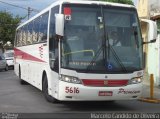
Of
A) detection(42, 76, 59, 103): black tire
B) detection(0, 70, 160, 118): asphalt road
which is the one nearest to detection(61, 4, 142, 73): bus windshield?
detection(0, 70, 160, 118): asphalt road

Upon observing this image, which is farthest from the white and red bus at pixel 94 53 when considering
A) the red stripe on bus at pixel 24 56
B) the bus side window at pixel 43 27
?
the red stripe on bus at pixel 24 56

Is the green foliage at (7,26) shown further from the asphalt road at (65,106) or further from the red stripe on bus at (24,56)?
the asphalt road at (65,106)

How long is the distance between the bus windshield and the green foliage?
159 ft

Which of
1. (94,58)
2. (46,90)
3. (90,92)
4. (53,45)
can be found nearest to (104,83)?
(90,92)

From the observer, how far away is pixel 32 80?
1738 centimetres

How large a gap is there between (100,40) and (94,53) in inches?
17.7

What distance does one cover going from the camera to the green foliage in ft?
201

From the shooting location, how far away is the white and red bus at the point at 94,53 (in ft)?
39.2

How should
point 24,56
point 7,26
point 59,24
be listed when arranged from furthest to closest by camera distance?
point 7,26, point 24,56, point 59,24

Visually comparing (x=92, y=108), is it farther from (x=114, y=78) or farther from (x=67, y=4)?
(x=67, y=4)

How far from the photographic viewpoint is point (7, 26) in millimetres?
62156

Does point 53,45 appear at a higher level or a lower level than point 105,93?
higher

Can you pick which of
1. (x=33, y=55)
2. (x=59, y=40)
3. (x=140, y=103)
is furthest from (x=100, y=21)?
(x=33, y=55)

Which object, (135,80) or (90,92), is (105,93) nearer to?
(90,92)
